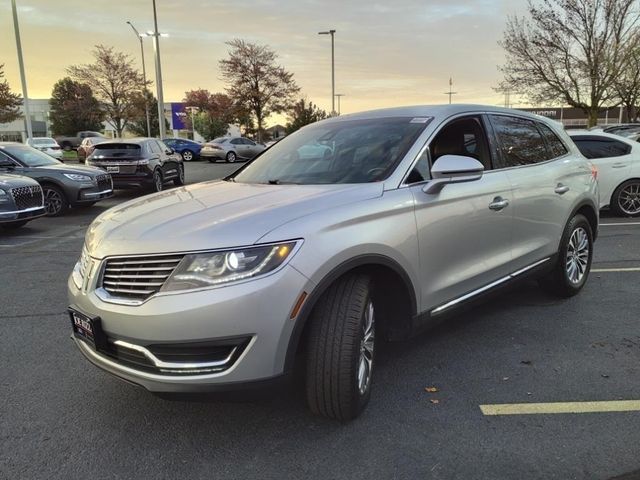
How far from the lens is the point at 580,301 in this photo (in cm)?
512

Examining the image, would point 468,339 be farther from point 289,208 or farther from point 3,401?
point 3,401

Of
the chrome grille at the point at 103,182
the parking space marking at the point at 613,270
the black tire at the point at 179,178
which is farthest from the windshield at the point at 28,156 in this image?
the parking space marking at the point at 613,270

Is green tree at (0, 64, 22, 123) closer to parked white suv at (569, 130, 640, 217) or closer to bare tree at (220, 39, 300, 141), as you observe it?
bare tree at (220, 39, 300, 141)

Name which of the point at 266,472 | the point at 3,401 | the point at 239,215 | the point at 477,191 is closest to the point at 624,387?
the point at 477,191

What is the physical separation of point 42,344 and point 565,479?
147 inches

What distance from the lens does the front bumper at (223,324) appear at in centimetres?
247

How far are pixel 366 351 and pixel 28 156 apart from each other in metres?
11.4

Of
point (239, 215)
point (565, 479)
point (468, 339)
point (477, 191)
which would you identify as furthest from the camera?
point (468, 339)

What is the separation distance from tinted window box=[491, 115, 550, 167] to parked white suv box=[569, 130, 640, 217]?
5.71m

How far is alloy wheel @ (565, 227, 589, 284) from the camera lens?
509 cm

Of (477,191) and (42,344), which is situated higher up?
(477,191)

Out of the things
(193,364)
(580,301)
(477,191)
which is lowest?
(580,301)

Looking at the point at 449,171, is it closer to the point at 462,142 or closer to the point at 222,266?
the point at 462,142

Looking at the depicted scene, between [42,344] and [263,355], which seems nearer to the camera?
[263,355]
